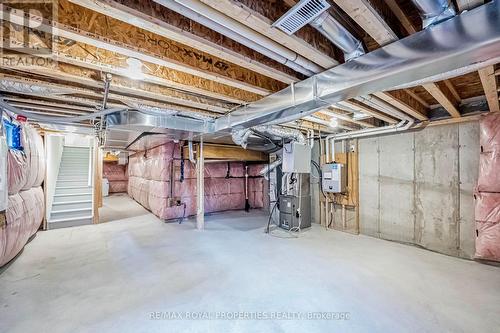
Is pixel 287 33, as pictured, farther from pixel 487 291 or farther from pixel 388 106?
pixel 487 291

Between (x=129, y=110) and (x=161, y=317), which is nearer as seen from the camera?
(x=161, y=317)

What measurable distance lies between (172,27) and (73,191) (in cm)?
539

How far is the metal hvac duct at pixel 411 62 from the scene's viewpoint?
1.14 m

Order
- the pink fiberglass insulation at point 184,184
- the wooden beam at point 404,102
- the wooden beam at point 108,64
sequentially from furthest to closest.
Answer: the pink fiberglass insulation at point 184,184, the wooden beam at point 404,102, the wooden beam at point 108,64

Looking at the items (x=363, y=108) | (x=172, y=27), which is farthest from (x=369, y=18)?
(x=363, y=108)

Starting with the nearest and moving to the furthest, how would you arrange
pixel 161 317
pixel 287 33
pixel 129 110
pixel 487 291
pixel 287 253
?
pixel 287 33
pixel 161 317
pixel 487 291
pixel 129 110
pixel 287 253

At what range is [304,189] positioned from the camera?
491 centimetres

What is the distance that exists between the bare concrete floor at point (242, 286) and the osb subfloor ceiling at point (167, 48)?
2.06m

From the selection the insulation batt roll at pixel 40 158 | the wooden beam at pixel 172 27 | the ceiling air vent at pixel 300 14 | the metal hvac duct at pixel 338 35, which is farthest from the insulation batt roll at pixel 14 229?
the metal hvac duct at pixel 338 35

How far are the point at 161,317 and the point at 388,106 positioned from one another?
3.39 metres

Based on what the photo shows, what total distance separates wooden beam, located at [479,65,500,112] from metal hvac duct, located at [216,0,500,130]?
31cm

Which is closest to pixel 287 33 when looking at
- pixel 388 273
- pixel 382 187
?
pixel 388 273

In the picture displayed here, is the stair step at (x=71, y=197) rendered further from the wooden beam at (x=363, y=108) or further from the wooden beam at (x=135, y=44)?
the wooden beam at (x=363, y=108)

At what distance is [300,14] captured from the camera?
1.21 m
